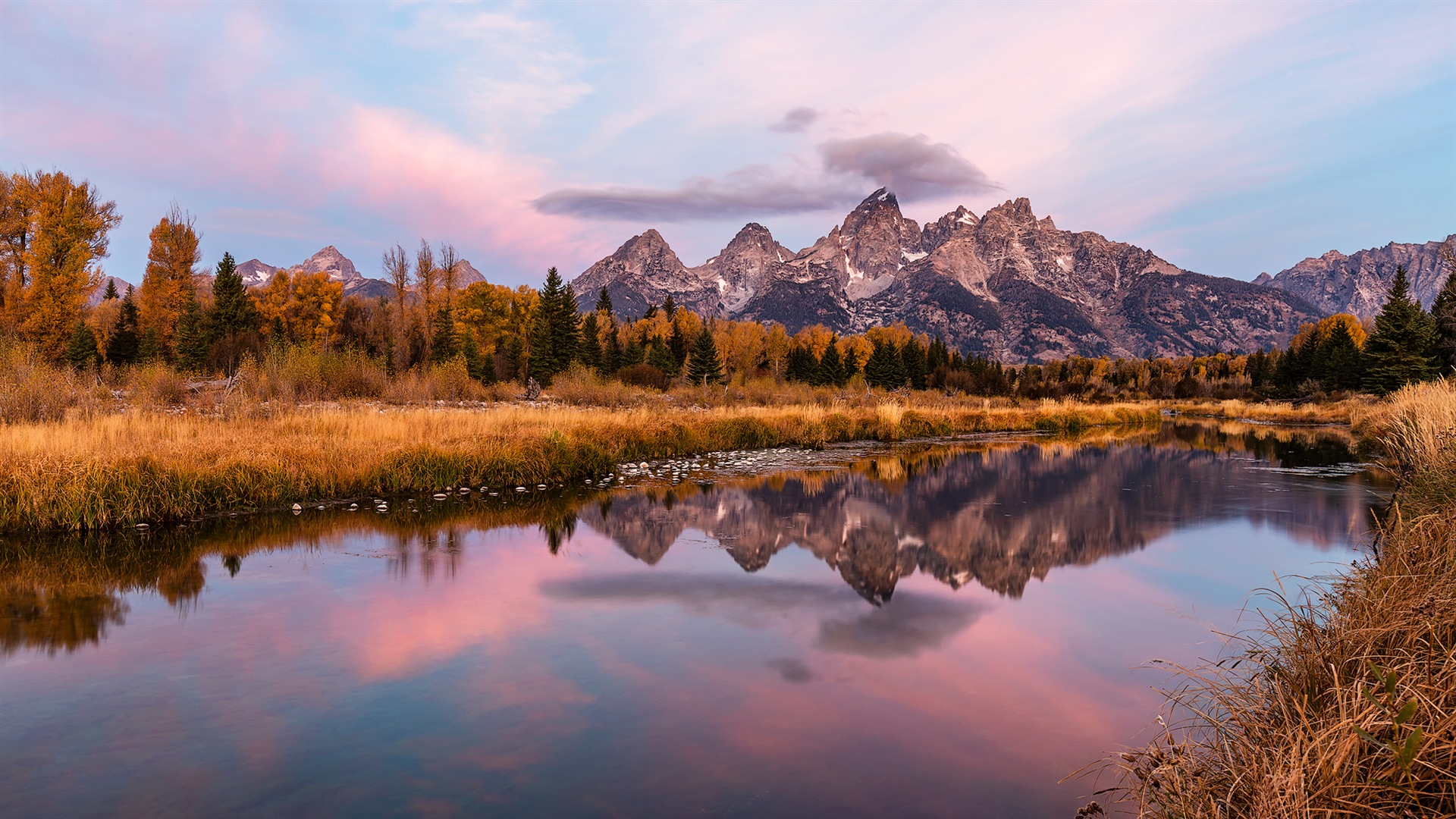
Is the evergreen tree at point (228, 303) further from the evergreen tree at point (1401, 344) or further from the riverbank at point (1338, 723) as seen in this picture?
the evergreen tree at point (1401, 344)

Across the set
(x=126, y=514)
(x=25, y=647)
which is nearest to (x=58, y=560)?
(x=126, y=514)

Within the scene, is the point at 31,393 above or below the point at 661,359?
below

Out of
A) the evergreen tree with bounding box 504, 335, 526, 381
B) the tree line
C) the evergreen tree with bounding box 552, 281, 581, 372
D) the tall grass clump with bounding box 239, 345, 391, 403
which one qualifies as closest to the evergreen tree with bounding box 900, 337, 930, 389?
the tree line

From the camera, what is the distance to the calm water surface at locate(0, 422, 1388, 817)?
4730 mm

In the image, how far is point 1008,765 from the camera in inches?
198

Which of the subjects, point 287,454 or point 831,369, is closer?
point 287,454

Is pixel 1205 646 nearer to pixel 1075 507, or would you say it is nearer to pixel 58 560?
pixel 1075 507

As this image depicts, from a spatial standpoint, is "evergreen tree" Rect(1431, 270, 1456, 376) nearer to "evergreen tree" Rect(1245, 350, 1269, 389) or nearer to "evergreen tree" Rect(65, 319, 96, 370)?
"evergreen tree" Rect(1245, 350, 1269, 389)

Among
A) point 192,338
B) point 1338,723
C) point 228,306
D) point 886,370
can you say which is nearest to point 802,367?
point 886,370

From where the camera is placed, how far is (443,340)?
54.0 meters

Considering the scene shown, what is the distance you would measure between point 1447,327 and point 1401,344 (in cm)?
432

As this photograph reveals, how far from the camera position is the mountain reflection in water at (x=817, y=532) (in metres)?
8.48

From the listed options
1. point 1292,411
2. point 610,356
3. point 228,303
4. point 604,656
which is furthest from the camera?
point 610,356

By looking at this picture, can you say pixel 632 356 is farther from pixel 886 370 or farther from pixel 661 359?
pixel 886 370
